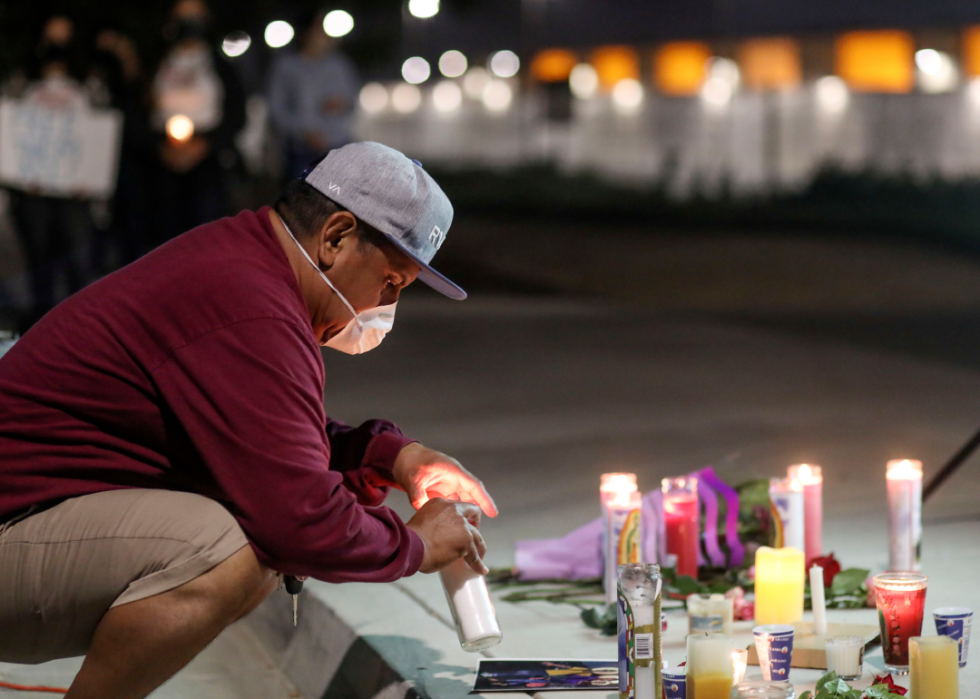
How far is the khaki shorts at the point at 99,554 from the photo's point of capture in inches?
100.0

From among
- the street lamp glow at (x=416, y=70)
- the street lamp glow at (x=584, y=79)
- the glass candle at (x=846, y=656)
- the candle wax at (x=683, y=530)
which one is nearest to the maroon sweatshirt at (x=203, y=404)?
the glass candle at (x=846, y=656)

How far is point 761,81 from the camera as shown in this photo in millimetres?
20828

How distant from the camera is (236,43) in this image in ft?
59.5

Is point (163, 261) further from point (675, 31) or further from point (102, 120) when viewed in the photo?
point (675, 31)

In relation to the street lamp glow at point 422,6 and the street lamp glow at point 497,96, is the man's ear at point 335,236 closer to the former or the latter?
the street lamp glow at point 422,6

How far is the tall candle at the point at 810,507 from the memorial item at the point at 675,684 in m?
1.25

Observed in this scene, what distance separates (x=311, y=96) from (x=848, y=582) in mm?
6593

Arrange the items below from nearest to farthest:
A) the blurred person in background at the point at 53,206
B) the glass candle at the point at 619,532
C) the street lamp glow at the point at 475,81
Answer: the glass candle at the point at 619,532
the blurred person in background at the point at 53,206
the street lamp glow at the point at 475,81

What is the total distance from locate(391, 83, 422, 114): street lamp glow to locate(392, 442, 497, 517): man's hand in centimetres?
2475

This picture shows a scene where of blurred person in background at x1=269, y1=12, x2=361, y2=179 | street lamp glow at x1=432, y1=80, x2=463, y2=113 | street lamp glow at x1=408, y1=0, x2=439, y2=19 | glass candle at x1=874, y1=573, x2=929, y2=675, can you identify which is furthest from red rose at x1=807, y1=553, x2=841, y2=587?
street lamp glow at x1=432, y1=80, x2=463, y2=113

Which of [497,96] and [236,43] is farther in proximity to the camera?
[497,96]

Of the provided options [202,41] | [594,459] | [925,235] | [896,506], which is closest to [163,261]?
[896,506]

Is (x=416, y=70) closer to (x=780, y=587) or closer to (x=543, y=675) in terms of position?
(x=780, y=587)

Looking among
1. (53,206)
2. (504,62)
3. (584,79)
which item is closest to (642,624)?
(53,206)
